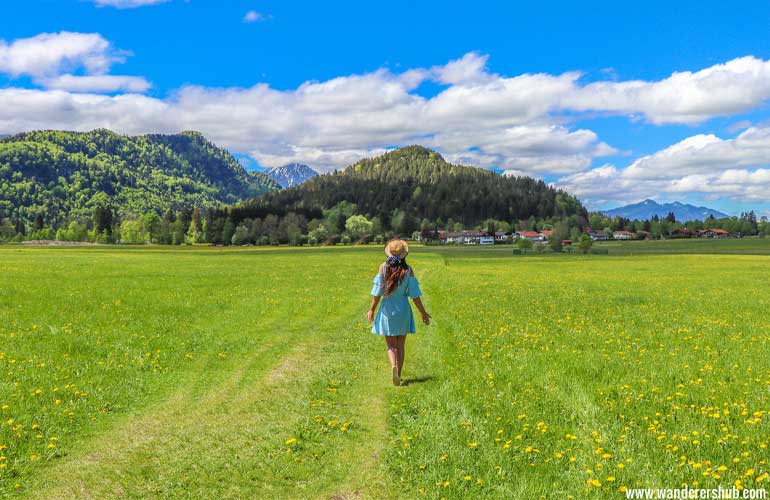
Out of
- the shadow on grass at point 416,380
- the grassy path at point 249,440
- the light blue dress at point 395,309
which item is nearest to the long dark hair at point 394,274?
the light blue dress at point 395,309

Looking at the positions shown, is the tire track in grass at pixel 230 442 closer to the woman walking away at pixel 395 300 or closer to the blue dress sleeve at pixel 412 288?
the woman walking away at pixel 395 300

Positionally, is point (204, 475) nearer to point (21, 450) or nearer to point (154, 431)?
point (154, 431)

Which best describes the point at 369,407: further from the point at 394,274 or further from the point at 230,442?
the point at 394,274

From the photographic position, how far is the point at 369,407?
38.3 feet

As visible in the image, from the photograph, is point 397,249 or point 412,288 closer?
point 397,249

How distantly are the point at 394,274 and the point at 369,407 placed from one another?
350cm

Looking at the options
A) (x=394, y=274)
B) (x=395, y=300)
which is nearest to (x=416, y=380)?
(x=395, y=300)

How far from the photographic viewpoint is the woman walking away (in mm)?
13500

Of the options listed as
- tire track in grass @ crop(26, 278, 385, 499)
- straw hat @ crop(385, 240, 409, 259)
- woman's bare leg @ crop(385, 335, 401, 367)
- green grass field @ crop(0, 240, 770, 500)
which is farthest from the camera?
woman's bare leg @ crop(385, 335, 401, 367)

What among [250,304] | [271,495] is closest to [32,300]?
[250,304]

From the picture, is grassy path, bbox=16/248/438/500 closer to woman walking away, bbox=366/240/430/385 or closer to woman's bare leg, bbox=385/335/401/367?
woman's bare leg, bbox=385/335/401/367

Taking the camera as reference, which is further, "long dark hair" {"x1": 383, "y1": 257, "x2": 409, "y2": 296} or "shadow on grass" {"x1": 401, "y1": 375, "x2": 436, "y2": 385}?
"shadow on grass" {"x1": 401, "y1": 375, "x2": 436, "y2": 385}

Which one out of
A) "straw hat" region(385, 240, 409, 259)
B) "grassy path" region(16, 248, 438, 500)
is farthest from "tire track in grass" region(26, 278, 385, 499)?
"straw hat" region(385, 240, 409, 259)

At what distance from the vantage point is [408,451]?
8.99 m
